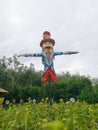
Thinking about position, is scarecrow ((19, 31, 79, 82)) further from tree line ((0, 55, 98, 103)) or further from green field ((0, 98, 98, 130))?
tree line ((0, 55, 98, 103))

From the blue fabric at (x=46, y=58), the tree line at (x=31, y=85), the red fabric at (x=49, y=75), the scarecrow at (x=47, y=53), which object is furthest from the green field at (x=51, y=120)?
the tree line at (x=31, y=85)

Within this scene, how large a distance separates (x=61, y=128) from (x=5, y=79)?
33.0m

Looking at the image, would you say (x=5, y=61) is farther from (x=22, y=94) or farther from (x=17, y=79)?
(x=22, y=94)

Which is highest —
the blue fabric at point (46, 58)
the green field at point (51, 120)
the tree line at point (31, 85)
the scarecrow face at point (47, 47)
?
the tree line at point (31, 85)

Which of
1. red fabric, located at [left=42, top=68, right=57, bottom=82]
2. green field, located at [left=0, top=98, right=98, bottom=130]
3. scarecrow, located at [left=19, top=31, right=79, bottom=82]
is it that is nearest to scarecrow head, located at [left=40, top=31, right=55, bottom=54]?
scarecrow, located at [left=19, top=31, right=79, bottom=82]

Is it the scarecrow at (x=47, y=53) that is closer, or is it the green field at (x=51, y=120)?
the green field at (x=51, y=120)

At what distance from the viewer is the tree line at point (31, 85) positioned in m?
25.7

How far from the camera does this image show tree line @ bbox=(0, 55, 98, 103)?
25686 millimetres

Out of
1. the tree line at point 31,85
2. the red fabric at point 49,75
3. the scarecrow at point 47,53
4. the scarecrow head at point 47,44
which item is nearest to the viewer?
the red fabric at point 49,75

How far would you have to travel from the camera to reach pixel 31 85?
3534 cm

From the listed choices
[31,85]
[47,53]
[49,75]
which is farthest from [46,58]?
[31,85]

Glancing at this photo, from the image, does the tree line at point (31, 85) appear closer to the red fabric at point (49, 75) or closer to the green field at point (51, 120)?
the red fabric at point (49, 75)

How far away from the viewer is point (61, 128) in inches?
17.7

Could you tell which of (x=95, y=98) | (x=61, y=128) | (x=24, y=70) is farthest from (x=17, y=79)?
(x=61, y=128)
